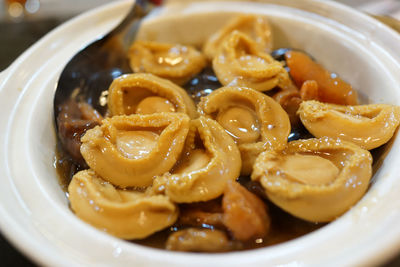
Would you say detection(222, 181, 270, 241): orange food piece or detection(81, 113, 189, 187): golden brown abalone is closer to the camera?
detection(222, 181, 270, 241): orange food piece

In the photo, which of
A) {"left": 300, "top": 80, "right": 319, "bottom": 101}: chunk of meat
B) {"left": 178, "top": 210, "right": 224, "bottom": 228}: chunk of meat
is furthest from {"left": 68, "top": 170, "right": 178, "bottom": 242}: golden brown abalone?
{"left": 300, "top": 80, "right": 319, "bottom": 101}: chunk of meat

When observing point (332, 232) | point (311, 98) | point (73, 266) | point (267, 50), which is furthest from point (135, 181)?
point (267, 50)

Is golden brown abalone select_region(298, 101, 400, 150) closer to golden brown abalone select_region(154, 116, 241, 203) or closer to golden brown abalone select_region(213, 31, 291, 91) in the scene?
golden brown abalone select_region(213, 31, 291, 91)

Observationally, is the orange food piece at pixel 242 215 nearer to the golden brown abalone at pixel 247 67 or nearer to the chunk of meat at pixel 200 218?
the chunk of meat at pixel 200 218

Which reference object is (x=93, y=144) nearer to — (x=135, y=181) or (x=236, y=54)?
(x=135, y=181)

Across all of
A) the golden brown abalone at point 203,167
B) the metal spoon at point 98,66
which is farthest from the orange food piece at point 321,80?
the metal spoon at point 98,66
